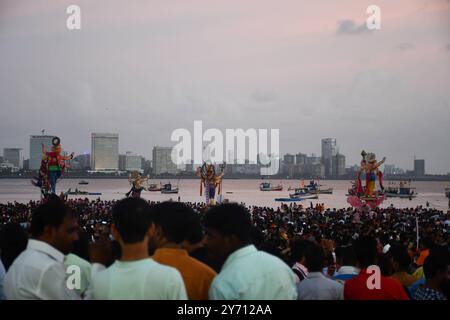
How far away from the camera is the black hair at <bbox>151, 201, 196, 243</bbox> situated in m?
3.47

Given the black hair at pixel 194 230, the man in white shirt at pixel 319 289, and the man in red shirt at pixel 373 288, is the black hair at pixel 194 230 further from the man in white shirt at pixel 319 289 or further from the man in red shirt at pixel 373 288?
the man in red shirt at pixel 373 288

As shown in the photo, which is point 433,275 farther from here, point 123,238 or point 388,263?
point 123,238

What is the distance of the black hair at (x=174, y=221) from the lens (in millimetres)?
3473

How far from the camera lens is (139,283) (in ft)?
9.07

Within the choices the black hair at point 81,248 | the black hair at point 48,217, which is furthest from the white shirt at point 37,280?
the black hair at point 81,248

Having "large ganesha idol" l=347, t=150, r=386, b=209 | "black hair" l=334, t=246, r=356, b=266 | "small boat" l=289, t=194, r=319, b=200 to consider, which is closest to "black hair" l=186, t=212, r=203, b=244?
"black hair" l=334, t=246, r=356, b=266

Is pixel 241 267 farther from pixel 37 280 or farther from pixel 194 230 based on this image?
pixel 37 280

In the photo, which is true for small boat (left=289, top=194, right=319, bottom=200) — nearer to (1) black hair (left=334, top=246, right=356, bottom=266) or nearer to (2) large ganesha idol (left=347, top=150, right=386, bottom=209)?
(2) large ganesha idol (left=347, top=150, right=386, bottom=209)

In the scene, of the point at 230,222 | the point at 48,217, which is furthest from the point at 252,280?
the point at 48,217

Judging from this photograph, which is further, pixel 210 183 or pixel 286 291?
pixel 210 183

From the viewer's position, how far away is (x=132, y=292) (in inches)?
109

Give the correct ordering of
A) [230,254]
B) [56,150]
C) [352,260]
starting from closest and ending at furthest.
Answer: [230,254]
[352,260]
[56,150]
